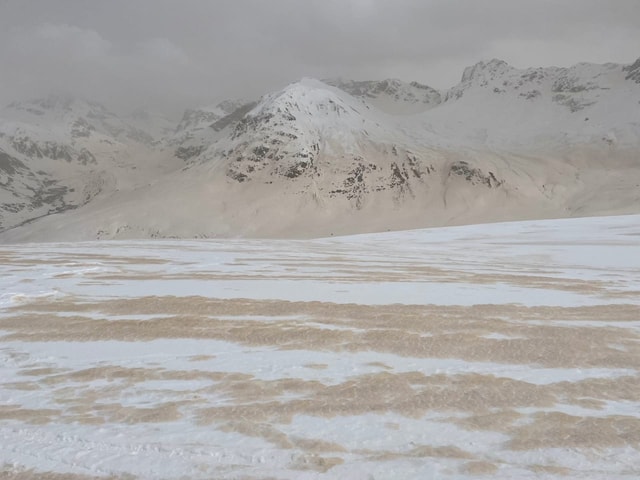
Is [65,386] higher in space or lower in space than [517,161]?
lower

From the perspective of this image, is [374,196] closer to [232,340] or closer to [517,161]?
[517,161]

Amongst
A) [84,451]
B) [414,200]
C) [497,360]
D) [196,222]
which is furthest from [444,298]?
[414,200]

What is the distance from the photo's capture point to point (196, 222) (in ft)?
514

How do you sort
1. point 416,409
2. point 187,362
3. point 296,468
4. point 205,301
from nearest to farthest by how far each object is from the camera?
1. point 296,468
2. point 416,409
3. point 187,362
4. point 205,301

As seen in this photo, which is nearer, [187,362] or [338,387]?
[338,387]

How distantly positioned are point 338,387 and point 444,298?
879 centimetres

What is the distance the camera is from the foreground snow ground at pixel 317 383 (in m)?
5.69

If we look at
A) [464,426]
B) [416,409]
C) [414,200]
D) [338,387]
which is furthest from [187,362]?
[414,200]

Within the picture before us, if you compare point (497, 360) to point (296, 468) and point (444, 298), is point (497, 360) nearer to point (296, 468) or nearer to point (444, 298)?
point (296, 468)

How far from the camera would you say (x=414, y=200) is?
176m

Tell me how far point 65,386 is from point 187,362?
196cm

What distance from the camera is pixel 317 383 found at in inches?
317

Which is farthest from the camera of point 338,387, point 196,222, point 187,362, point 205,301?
point 196,222

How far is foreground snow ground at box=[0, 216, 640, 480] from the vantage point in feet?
18.7
